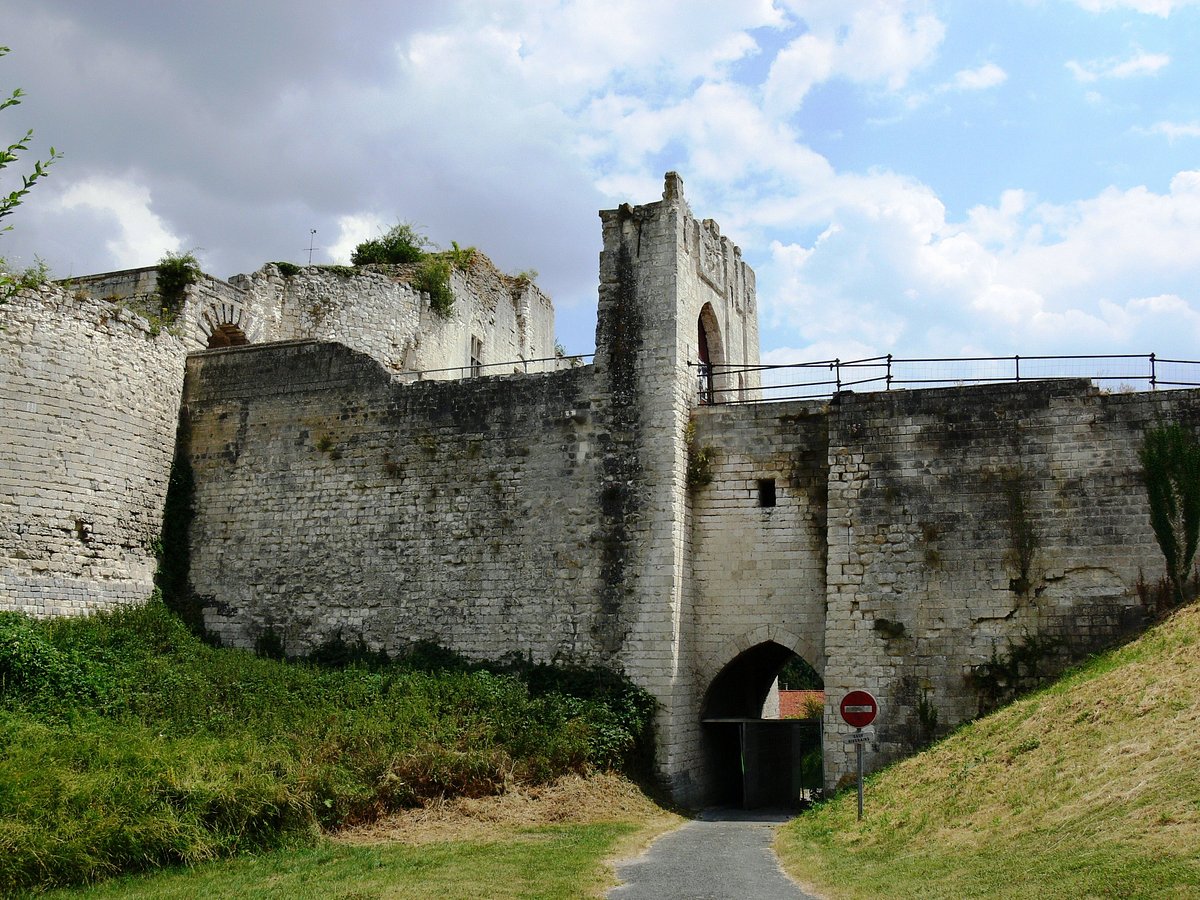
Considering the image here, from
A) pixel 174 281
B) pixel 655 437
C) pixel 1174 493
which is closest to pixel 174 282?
pixel 174 281

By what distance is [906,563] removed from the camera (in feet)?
51.7

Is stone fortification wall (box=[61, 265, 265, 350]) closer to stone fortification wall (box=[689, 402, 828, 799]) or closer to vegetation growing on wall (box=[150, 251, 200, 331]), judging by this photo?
vegetation growing on wall (box=[150, 251, 200, 331])

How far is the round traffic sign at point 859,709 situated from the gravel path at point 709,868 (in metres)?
1.80

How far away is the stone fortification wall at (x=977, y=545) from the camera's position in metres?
15.0

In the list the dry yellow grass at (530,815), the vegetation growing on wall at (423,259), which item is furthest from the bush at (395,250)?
the dry yellow grass at (530,815)

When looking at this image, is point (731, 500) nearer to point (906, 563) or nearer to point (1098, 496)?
point (906, 563)

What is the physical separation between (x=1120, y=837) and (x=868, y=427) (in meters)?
8.38

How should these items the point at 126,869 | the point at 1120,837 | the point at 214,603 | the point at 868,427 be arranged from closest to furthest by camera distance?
the point at 1120,837 < the point at 126,869 < the point at 868,427 < the point at 214,603

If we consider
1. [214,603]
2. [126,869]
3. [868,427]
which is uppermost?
[868,427]

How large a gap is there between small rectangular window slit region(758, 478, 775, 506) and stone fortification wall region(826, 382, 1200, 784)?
1130mm

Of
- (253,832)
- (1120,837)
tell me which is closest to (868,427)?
(1120,837)

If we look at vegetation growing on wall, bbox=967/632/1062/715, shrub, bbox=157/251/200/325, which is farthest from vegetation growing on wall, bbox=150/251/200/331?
vegetation growing on wall, bbox=967/632/1062/715

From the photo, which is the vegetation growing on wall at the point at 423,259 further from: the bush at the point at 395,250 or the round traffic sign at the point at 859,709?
the round traffic sign at the point at 859,709

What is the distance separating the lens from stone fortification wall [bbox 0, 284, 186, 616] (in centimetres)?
1697
